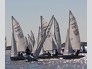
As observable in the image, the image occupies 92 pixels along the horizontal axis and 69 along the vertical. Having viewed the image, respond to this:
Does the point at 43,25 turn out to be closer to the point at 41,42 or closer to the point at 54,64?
the point at 41,42

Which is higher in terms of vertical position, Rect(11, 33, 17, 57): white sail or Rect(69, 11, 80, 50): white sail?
Rect(69, 11, 80, 50): white sail

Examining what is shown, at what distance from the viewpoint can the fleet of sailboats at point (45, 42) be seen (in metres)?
2.64

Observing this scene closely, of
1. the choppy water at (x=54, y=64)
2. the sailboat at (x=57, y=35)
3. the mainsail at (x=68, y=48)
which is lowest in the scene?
the choppy water at (x=54, y=64)

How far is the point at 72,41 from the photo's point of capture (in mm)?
2691

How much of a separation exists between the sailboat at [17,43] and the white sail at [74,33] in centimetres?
42

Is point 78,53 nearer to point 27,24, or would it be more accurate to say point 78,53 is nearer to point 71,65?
point 71,65

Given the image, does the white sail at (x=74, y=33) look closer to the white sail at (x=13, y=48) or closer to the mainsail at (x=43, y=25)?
the mainsail at (x=43, y=25)

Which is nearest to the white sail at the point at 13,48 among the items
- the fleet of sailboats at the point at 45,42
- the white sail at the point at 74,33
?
the fleet of sailboats at the point at 45,42

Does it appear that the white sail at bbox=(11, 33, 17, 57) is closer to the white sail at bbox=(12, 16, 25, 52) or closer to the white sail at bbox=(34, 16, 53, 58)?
the white sail at bbox=(12, 16, 25, 52)

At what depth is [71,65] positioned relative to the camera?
8.77 ft

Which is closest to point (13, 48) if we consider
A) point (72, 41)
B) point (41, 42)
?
point (41, 42)

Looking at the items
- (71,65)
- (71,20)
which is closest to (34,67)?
(71,65)

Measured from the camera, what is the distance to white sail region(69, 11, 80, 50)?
2645 millimetres

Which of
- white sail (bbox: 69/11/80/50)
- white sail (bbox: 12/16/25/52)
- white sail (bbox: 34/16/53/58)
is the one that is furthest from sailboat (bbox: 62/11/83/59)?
white sail (bbox: 12/16/25/52)
